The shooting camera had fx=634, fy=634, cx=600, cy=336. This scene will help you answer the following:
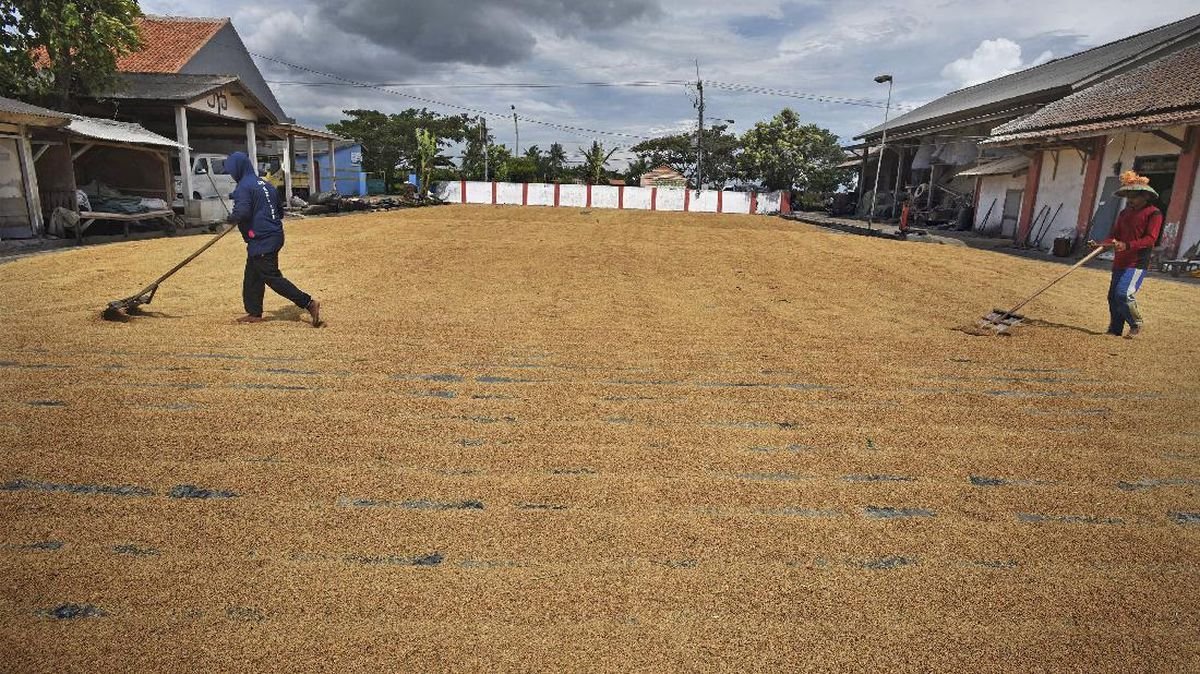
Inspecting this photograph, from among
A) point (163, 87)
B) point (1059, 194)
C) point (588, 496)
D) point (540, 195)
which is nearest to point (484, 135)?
point (540, 195)

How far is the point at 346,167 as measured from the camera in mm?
38844

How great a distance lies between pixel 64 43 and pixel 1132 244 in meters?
18.3

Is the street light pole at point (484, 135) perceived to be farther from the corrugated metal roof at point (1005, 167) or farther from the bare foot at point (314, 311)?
the bare foot at point (314, 311)

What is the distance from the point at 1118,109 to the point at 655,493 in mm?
16158

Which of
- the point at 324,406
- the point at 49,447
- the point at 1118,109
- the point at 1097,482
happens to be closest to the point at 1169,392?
the point at 1097,482

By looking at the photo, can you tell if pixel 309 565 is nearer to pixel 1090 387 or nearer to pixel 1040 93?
pixel 1090 387

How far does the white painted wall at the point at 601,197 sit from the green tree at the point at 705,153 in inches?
284

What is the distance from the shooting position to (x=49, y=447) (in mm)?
3033

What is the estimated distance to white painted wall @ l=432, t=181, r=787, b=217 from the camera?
3384 cm

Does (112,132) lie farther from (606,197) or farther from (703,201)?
(703,201)

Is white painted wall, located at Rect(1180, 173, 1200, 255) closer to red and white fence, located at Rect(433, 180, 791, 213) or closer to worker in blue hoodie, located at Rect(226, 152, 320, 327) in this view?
worker in blue hoodie, located at Rect(226, 152, 320, 327)

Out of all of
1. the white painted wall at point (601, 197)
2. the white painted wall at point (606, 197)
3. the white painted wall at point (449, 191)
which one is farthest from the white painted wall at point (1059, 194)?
the white painted wall at point (449, 191)

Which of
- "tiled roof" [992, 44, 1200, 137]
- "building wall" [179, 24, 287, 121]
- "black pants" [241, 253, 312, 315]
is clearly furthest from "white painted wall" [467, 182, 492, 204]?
"black pants" [241, 253, 312, 315]

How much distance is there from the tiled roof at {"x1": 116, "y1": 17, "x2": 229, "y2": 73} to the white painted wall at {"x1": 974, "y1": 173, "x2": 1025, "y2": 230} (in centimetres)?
2836
